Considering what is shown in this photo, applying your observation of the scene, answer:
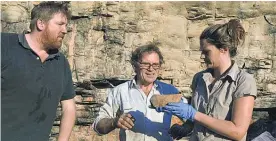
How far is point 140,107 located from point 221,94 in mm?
698

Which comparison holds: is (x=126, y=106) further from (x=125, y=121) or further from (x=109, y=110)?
(x=125, y=121)

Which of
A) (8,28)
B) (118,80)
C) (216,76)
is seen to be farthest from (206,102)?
(8,28)

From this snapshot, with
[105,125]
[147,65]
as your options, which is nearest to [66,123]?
[105,125]

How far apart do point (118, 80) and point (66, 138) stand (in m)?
2.40

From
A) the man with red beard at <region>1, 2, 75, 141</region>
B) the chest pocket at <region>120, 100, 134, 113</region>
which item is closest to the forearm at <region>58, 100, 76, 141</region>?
the man with red beard at <region>1, 2, 75, 141</region>

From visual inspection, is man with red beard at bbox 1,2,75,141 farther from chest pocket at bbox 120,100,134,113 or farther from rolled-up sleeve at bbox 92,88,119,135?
chest pocket at bbox 120,100,134,113

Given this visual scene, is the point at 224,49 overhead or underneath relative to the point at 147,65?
overhead

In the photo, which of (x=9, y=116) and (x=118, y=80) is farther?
(x=118, y=80)

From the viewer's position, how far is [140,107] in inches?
127

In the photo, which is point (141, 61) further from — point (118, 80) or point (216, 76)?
point (118, 80)

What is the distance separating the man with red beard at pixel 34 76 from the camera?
2842mm

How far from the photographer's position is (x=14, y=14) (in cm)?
548

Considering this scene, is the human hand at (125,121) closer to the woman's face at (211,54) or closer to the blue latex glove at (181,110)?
the blue latex glove at (181,110)

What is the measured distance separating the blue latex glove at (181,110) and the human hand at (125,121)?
190 mm
